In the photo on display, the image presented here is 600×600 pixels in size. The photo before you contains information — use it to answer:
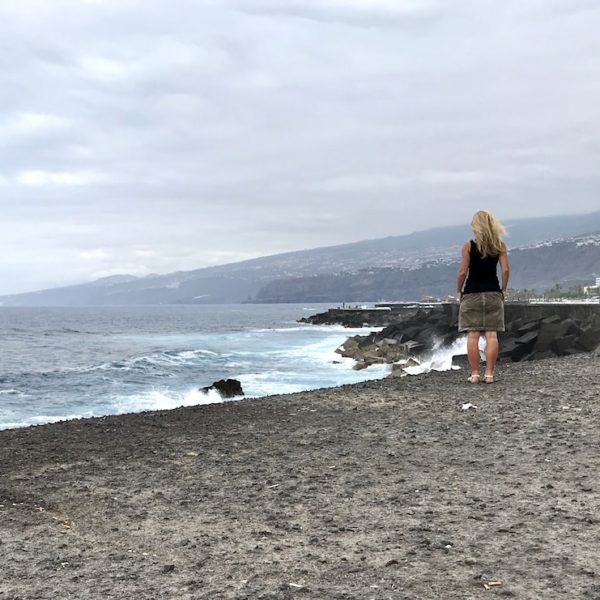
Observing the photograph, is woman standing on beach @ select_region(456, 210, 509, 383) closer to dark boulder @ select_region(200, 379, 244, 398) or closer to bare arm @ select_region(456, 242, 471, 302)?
bare arm @ select_region(456, 242, 471, 302)

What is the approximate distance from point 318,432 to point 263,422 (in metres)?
0.78

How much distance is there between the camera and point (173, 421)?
642 centimetres

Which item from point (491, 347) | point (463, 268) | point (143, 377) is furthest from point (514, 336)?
point (463, 268)

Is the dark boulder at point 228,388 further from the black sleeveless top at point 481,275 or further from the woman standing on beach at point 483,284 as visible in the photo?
the black sleeveless top at point 481,275

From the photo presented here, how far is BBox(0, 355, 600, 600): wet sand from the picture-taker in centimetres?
262

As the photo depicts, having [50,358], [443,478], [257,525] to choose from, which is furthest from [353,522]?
[50,358]

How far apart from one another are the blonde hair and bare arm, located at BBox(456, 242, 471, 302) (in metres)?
0.13

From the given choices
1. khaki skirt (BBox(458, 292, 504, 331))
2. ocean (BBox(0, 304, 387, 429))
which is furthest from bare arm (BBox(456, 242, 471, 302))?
ocean (BBox(0, 304, 387, 429))

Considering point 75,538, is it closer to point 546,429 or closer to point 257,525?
point 257,525

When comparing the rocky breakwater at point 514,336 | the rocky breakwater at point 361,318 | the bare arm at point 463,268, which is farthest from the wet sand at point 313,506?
the rocky breakwater at point 361,318

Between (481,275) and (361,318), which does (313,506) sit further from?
(361,318)

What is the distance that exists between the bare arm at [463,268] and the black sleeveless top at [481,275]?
0.05 metres

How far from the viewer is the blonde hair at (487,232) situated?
685 cm

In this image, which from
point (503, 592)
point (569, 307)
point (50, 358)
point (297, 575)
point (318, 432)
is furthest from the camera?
point (50, 358)
